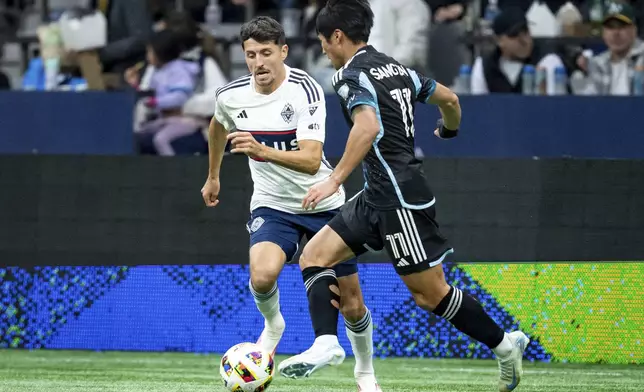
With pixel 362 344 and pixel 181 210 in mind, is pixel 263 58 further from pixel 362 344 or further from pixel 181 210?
pixel 181 210

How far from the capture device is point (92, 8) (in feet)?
42.8

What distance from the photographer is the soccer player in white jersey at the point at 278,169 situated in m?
6.90

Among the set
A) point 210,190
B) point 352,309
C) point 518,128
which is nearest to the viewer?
point 352,309

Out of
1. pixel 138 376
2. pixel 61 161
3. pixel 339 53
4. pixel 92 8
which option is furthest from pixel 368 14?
pixel 92 8

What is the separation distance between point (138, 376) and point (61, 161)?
244 centimetres

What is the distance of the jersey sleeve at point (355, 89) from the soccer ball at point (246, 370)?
1.39 m

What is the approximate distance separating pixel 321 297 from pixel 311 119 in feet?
3.39

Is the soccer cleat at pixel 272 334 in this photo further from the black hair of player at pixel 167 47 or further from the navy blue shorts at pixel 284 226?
the black hair of player at pixel 167 47

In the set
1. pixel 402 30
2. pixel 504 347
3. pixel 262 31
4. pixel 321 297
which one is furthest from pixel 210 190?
pixel 402 30

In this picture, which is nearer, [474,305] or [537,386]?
[474,305]

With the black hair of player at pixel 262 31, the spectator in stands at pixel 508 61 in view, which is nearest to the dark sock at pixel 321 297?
the black hair of player at pixel 262 31

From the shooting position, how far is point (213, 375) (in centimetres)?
848

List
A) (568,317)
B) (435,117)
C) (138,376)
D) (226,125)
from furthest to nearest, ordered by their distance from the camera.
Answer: (435,117) → (568,317) → (138,376) → (226,125)

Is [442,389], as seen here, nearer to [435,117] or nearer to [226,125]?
[226,125]
